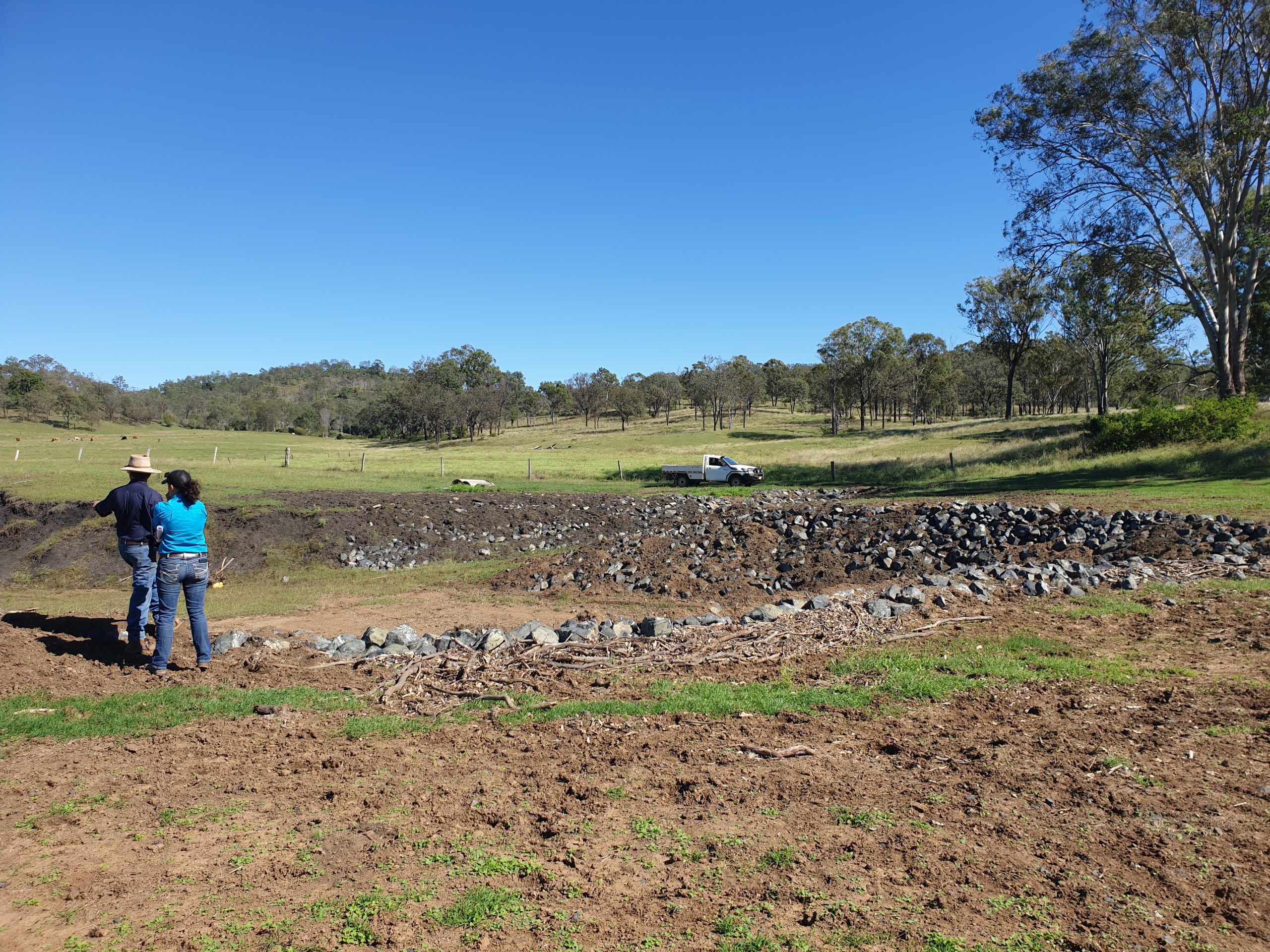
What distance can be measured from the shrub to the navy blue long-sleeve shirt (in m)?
34.0

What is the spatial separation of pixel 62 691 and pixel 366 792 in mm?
4359

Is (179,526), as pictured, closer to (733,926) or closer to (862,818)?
(733,926)

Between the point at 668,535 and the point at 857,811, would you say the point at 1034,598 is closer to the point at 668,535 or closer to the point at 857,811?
the point at 857,811

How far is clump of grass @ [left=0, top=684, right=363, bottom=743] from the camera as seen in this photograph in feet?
20.8

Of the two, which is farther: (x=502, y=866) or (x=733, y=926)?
(x=502, y=866)

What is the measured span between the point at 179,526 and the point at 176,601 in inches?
34.5

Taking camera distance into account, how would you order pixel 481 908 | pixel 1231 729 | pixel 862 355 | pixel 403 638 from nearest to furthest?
1. pixel 481 908
2. pixel 1231 729
3. pixel 403 638
4. pixel 862 355

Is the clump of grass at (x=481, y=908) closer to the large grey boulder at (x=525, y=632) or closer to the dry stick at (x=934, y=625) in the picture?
the large grey boulder at (x=525, y=632)

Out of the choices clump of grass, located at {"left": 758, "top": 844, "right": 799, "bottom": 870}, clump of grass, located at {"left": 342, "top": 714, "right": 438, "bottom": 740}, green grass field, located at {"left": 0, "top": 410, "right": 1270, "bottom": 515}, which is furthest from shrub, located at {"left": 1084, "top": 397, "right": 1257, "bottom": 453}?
clump of grass, located at {"left": 342, "top": 714, "right": 438, "bottom": 740}

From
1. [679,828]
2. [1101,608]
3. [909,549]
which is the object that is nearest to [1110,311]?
[909,549]

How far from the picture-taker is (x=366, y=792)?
5.16 m

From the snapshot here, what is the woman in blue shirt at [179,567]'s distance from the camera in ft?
25.7

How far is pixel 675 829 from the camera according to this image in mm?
4566

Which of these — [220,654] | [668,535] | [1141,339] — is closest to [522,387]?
[1141,339]
